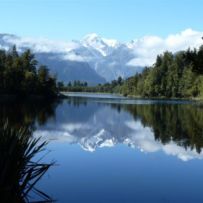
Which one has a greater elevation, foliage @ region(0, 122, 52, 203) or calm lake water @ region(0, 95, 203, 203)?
foliage @ region(0, 122, 52, 203)

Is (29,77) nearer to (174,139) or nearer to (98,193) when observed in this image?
(174,139)

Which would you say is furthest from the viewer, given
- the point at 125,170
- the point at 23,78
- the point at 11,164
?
the point at 23,78

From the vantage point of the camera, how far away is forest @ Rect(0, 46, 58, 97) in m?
130

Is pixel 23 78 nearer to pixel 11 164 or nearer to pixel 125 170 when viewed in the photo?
pixel 125 170

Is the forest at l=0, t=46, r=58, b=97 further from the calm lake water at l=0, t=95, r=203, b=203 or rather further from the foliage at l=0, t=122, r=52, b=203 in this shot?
the foliage at l=0, t=122, r=52, b=203

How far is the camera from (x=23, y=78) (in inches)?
5404

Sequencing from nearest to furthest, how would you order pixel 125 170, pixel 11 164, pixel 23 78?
pixel 11 164
pixel 125 170
pixel 23 78

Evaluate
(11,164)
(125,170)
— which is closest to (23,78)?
(125,170)

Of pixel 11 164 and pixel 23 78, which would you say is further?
pixel 23 78

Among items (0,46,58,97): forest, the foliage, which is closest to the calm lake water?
the foliage

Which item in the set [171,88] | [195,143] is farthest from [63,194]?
[171,88]

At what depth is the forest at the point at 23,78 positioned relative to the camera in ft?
427

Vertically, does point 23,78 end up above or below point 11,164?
above

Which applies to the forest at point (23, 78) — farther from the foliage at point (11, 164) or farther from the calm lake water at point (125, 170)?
the foliage at point (11, 164)
